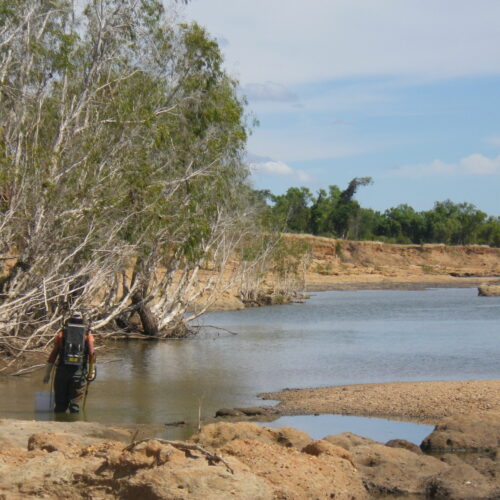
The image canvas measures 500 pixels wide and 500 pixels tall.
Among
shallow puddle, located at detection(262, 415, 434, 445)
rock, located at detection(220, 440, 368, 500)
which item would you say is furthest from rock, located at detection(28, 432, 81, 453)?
shallow puddle, located at detection(262, 415, 434, 445)

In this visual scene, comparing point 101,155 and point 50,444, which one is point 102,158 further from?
point 50,444

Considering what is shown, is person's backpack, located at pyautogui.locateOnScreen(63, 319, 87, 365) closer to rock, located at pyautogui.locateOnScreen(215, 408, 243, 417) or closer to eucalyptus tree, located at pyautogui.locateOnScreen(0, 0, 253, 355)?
rock, located at pyautogui.locateOnScreen(215, 408, 243, 417)

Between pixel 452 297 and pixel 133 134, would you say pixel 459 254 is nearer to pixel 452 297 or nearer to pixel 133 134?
pixel 452 297

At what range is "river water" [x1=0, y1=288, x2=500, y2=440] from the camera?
627 inches

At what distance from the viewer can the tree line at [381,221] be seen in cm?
9925

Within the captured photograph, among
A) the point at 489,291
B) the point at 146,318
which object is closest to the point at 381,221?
the point at 489,291

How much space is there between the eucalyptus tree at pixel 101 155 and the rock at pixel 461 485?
10.2 meters

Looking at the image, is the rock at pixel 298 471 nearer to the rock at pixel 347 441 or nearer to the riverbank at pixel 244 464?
the riverbank at pixel 244 464

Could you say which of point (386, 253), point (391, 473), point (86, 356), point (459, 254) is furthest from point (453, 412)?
point (459, 254)

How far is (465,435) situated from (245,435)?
2.95m

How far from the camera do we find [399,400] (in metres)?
15.3

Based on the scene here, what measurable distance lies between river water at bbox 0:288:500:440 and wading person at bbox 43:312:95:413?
0.42 metres

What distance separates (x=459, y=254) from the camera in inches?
3836

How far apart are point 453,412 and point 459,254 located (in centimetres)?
8532
